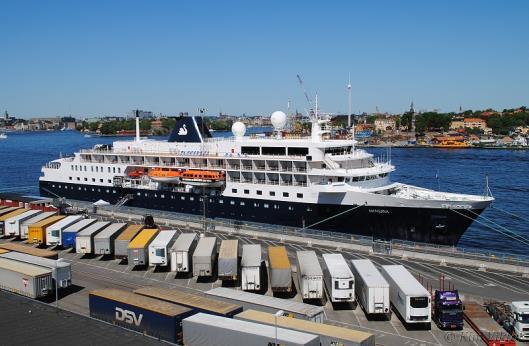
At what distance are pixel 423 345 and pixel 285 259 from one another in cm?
872

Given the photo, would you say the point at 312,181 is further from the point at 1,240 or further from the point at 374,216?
the point at 1,240

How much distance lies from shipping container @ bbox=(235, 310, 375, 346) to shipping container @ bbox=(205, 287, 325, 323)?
2.93ft

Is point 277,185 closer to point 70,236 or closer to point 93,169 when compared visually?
point 70,236

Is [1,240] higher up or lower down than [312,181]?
lower down

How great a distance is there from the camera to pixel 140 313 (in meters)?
20.5

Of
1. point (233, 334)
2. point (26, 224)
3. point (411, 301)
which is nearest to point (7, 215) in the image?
point (26, 224)

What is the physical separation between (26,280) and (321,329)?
15074mm

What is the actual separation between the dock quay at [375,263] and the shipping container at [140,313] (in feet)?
6.72

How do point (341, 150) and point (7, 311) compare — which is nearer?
point (7, 311)

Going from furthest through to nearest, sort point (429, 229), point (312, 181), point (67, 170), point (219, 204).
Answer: point (67, 170), point (219, 204), point (312, 181), point (429, 229)

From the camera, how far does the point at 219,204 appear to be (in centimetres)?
4441

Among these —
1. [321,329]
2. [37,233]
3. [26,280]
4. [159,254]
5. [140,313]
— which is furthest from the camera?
[37,233]

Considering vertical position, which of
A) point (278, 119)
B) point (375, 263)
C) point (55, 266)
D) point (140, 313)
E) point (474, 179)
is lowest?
point (474, 179)

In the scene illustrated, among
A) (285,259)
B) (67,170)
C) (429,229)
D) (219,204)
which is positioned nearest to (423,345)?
(285,259)
